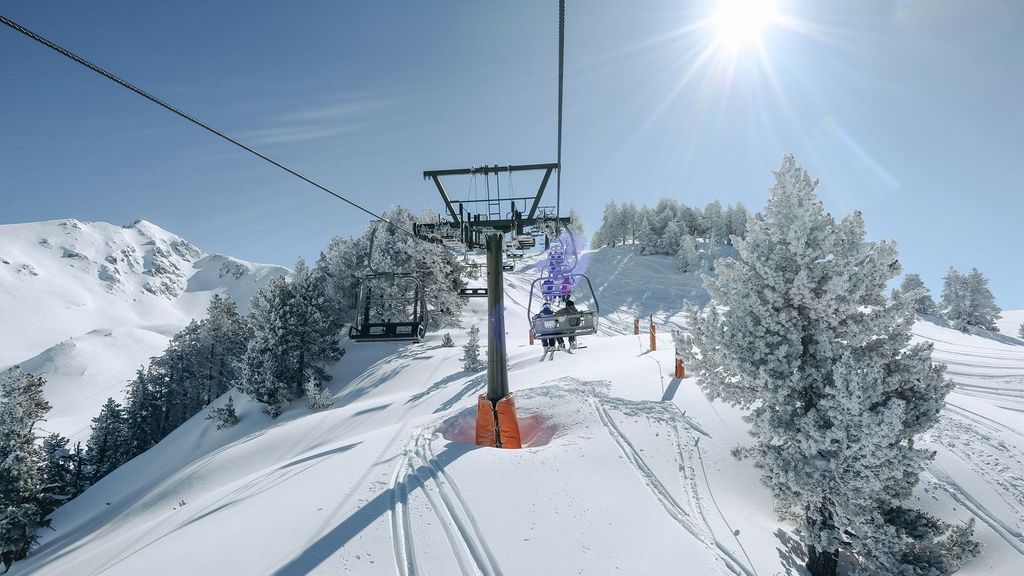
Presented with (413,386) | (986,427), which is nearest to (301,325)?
(413,386)

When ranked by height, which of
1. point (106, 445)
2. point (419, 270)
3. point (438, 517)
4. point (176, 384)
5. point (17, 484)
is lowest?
point (106, 445)

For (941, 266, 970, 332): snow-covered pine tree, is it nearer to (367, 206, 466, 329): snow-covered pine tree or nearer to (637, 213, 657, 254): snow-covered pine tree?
(637, 213, 657, 254): snow-covered pine tree

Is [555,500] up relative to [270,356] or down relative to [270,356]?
down

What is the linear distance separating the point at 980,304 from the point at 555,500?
71319 millimetres

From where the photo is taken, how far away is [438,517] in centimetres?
738

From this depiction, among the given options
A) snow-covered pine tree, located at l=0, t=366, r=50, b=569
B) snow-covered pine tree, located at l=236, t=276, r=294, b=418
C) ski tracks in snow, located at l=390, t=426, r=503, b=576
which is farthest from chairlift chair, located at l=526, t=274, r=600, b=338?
snow-covered pine tree, located at l=0, t=366, r=50, b=569

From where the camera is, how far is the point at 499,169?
10656mm

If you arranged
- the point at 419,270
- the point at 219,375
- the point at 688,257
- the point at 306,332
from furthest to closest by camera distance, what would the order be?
the point at 688,257 → the point at 219,375 → the point at 419,270 → the point at 306,332

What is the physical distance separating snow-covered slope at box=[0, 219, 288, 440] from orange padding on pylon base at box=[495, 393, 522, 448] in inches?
2511

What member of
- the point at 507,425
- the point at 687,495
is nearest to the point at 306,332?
the point at 507,425

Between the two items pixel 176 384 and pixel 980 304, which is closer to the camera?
pixel 176 384

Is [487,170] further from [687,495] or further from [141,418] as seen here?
[141,418]

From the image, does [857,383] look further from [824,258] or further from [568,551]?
[568,551]

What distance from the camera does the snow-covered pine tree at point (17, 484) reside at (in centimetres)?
1967
